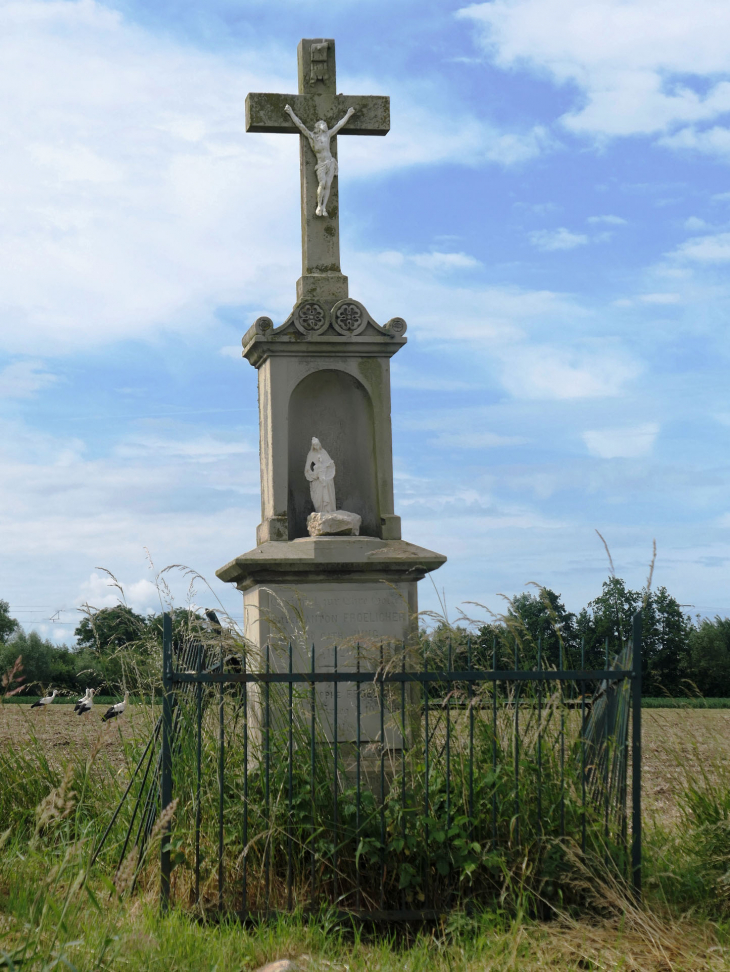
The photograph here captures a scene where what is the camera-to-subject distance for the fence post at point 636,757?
5551 millimetres

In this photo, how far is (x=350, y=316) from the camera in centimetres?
771

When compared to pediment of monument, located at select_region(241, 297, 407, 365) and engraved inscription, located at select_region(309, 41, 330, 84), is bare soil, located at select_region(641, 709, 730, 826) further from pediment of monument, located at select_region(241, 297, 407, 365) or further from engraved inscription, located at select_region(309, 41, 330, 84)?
engraved inscription, located at select_region(309, 41, 330, 84)

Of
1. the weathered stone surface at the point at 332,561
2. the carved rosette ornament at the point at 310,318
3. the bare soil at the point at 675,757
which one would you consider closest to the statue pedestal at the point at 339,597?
the weathered stone surface at the point at 332,561

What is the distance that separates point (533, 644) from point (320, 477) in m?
2.12

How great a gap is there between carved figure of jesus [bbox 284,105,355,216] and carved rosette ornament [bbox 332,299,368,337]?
3.29 ft

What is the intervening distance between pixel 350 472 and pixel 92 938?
447 centimetres

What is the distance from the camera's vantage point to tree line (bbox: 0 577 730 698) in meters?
6.81

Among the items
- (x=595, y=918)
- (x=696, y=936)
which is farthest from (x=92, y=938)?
(x=696, y=936)

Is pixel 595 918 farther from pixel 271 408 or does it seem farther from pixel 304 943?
pixel 271 408

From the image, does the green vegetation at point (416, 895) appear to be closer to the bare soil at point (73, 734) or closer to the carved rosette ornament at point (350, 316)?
the bare soil at point (73, 734)

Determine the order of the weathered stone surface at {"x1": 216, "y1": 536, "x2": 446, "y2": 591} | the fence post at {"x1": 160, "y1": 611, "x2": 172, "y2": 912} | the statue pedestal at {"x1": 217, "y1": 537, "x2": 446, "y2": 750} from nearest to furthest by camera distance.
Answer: the fence post at {"x1": 160, "y1": 611, "x2": 172, "y2": 912}, the statue pedestal at {"x1": 217, "y1": 537, "x2": 446, "y2": 750}, the weathered stone surface at {"x1": 216, "y1": 536, "x2": 446, "y2": 591}

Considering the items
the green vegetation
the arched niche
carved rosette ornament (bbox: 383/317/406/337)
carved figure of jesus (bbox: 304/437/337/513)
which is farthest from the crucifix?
the green vegetation

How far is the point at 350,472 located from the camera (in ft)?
26.5

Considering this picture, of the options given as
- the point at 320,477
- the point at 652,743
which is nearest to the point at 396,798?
the point at 320,477
